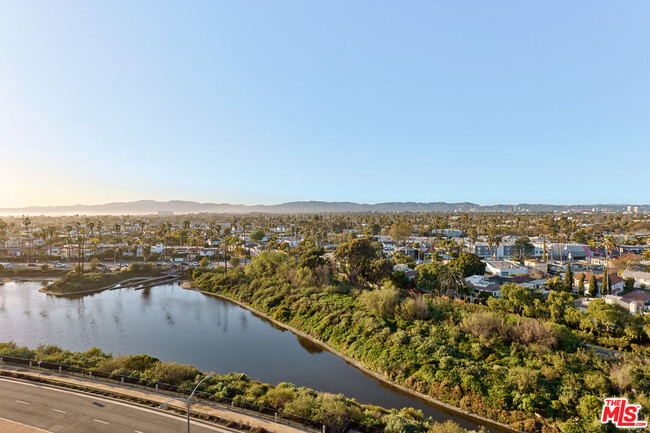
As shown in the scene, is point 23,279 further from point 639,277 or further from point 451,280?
point 639,277

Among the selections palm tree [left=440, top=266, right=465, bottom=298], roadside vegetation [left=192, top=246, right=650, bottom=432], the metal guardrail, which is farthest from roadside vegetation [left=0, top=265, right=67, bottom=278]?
palm tree [left=440, top=266, right=465, bottom=298]

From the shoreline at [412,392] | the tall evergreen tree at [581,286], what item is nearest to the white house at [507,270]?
the tall evergreen tree at [581,286]

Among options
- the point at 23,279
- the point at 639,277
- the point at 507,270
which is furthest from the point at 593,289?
the point at 23,279

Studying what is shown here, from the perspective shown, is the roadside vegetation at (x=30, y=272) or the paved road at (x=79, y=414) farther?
the roadside vegetation at (x=30, y=272)

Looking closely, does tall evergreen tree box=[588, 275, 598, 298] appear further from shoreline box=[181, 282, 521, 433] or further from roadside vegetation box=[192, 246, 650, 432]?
shoreline box=[181, 282, 521, 433]

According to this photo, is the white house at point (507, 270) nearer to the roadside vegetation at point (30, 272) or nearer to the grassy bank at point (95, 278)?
the grassy bank at point (95, 278)

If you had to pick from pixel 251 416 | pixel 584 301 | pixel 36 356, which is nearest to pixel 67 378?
pixel 36 356
